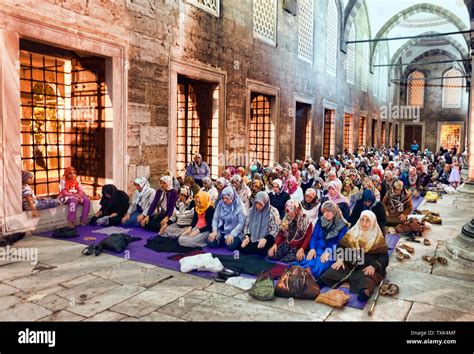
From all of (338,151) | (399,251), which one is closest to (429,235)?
(399,251)

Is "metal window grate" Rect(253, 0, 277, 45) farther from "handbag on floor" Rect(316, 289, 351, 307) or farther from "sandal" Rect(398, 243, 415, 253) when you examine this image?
"handbag on floor" Rect(316, 289, 351, 307)

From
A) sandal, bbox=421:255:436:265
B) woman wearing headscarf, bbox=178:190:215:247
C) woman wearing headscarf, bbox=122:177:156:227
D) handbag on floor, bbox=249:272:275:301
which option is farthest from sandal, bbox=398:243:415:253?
woman wearing headscarf, bbox=122:177:156:227

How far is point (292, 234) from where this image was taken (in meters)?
5.00

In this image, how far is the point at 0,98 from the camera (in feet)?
17.6

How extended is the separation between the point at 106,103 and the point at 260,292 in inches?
194

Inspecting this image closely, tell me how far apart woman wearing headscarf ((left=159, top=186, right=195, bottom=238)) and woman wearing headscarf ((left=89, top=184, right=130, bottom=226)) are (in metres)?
1.12

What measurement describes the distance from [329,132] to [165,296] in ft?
48.5

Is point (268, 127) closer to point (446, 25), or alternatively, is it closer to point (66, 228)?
point (66, 228)

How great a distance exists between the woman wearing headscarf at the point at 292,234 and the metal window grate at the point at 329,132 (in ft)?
41.8

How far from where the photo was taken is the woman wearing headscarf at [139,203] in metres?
6.76

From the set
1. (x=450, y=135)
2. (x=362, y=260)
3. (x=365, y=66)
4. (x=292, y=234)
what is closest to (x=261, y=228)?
(x=292, y=234)
